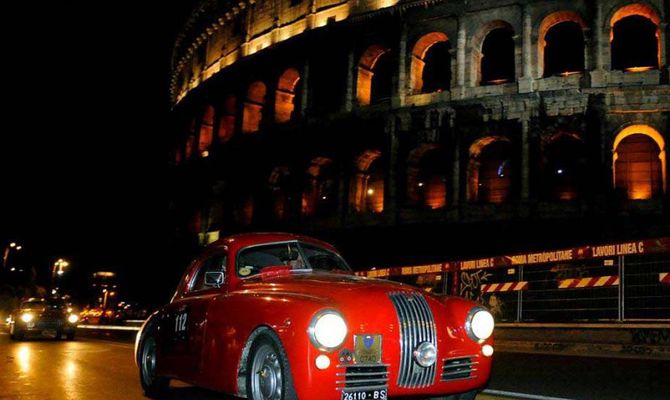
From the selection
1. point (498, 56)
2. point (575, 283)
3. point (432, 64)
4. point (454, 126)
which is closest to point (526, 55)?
point (498, 56)

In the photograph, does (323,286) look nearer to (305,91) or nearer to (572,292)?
(572,292)

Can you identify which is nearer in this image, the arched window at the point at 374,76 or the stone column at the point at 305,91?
the arched window at the point at 374,76

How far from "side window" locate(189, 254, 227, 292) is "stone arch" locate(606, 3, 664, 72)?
23133 millimetres

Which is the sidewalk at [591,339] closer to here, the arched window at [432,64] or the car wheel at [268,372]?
the car wheel at [268,372]

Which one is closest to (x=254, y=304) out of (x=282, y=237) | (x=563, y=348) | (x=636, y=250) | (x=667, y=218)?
(x=282, y=237)

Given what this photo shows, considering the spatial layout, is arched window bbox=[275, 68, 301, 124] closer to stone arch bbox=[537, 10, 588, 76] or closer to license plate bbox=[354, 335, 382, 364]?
stone arch bbox=[537, 10, 588, 76]

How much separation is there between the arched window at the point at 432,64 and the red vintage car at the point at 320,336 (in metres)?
24.7

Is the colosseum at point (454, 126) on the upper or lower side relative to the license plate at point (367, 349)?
upper

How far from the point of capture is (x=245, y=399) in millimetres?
5461

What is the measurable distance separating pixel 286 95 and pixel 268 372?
31.4 meters

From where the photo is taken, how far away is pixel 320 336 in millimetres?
4688

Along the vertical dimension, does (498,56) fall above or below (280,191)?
above

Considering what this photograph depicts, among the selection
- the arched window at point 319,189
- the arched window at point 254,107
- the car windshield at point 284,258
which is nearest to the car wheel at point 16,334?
the car windshield at point 284,258

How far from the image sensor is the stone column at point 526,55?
26.5m
